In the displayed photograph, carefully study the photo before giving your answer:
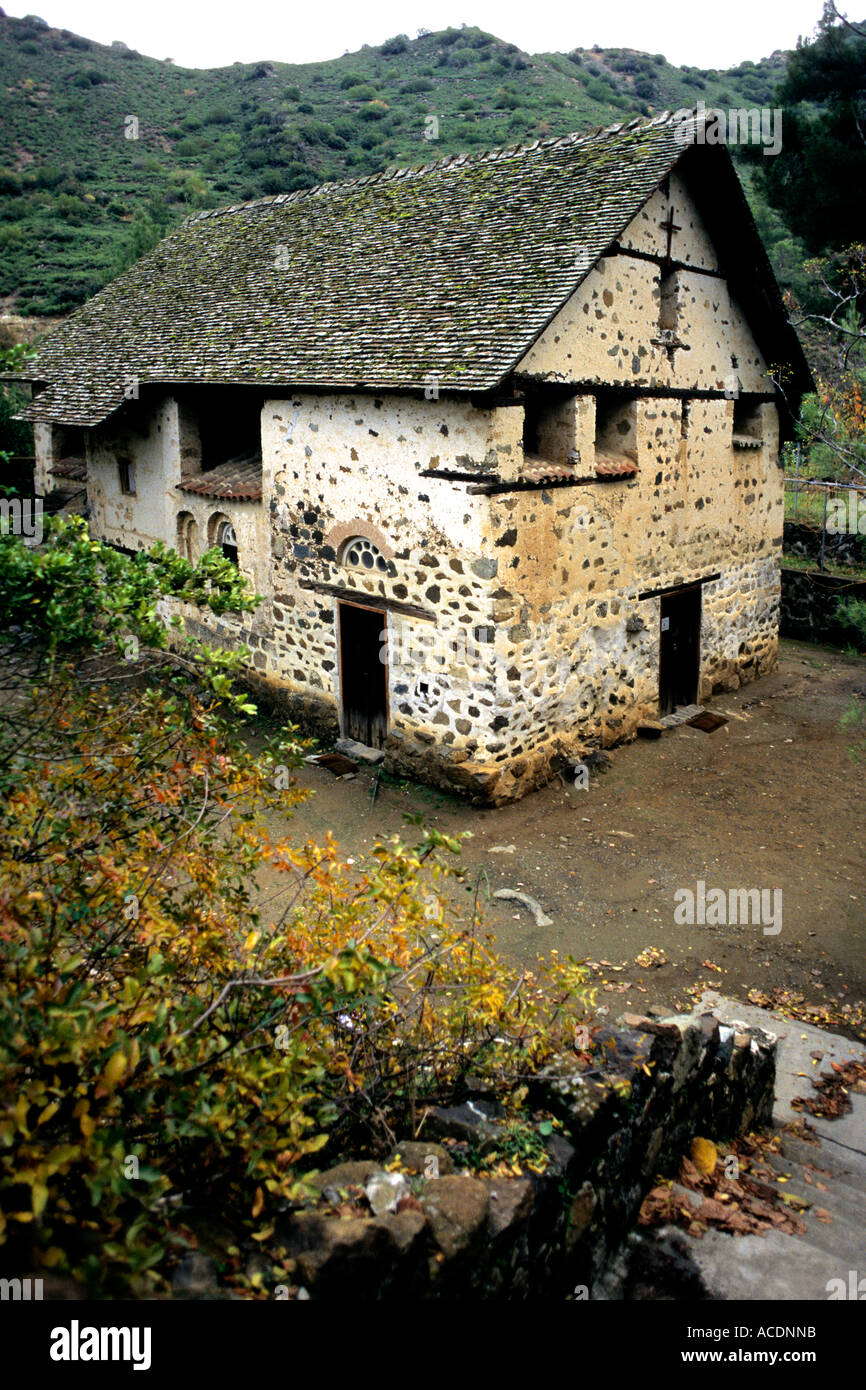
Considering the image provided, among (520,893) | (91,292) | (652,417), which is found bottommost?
(520,893)

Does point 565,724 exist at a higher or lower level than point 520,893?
higher

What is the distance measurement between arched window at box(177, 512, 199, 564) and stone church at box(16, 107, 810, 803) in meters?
0.05

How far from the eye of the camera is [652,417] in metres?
12.2

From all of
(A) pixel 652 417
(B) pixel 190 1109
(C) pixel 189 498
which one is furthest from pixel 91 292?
(B) pixel 190 1109

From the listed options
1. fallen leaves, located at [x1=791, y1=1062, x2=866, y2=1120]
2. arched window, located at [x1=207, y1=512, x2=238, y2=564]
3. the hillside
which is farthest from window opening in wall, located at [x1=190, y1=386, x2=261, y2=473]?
the hillside

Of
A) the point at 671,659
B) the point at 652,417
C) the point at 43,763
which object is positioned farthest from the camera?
the point at 671,659

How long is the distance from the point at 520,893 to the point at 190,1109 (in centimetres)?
627

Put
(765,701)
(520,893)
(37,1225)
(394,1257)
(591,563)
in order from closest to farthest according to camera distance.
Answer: (37,1225) → (394,1257) → (520,893) → (591,563) → (765,701)

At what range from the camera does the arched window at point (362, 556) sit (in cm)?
1119

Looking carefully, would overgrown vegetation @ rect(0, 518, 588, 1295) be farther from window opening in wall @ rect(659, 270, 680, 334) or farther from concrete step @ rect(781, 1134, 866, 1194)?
window opening in wall @ rect(659, 270, 680, 334)

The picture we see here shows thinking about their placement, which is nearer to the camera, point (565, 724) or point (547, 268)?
point (547, 268)

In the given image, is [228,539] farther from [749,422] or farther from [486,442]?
[749,422]

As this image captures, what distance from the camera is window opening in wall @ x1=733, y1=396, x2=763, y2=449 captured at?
14445 mm

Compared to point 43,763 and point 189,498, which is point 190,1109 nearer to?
point 43,763
